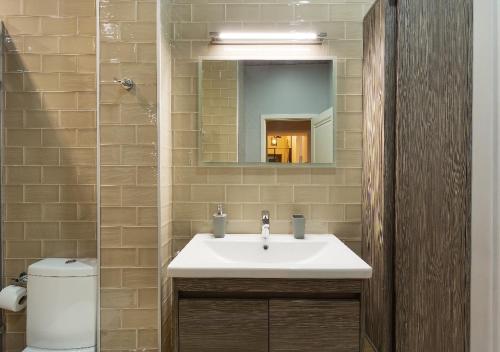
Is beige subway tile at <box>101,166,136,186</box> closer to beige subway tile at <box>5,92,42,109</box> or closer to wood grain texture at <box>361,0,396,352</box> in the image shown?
beige subway tile at <box>5,92,42,109</box>

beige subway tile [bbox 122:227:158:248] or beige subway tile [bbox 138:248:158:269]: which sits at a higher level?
beige subway tile [bbox 122:227:158:248]

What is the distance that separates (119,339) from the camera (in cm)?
178

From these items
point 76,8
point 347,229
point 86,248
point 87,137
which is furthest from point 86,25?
point 347,229

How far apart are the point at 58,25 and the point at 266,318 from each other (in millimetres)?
1909

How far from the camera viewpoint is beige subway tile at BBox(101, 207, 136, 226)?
70.2 inches

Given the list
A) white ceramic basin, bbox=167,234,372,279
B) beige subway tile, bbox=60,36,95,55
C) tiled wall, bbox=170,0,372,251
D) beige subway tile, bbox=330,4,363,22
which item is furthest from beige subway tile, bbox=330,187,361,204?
beige subway tile, bbox=60,36,95,55

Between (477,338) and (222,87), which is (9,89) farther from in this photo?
(477,338)

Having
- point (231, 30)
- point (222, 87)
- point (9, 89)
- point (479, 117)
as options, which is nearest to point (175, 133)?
point (222, 87)

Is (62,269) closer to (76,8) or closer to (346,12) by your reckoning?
(76,8)

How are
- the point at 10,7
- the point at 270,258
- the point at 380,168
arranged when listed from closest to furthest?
the point at 380,168, the point at 270,258, the point at 10,7

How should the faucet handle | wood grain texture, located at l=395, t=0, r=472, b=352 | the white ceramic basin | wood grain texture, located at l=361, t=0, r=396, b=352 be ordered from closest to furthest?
wood grain texture, located at l=395, t=0, r=472, b=352, the white ceramic basin, wood grain texture, located at l=361, t=0, r=396, b=352, the faucet handle

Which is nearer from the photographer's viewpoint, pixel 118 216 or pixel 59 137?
pixel 118 216

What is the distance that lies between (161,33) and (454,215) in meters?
1.57

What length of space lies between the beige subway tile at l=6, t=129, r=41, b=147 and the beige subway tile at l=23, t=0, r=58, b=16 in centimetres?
66
